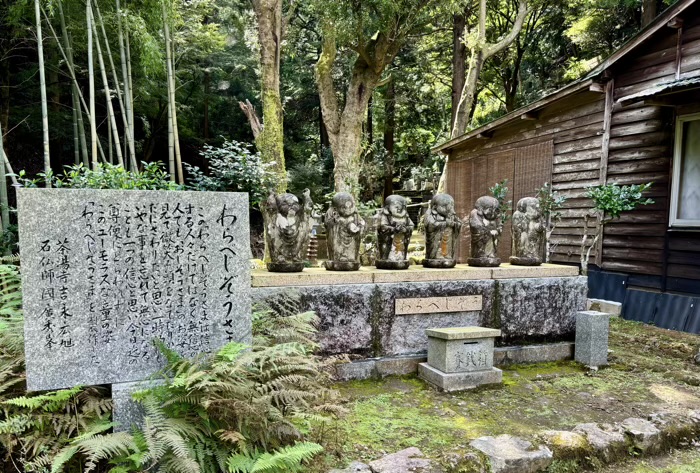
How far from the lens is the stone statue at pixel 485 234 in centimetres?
514

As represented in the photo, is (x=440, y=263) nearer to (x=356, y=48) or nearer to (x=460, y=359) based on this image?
(x=460, y=359)

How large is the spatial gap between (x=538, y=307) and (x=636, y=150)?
177 inches

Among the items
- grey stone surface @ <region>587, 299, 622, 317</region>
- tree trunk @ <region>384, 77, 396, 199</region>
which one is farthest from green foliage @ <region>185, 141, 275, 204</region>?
tree trunk @ <region>384, 77, 396, 199</region>

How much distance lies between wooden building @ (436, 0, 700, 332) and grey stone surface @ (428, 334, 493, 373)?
15.1 feet

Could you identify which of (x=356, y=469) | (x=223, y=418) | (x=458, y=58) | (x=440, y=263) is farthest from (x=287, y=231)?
(x=458, y=58)

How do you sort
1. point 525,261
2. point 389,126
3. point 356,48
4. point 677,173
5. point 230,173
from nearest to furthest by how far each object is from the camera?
point 230,173 < point 525,261 < point 677,173 < point 356,48 < point 389,126

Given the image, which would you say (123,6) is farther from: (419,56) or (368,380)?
(419,56)

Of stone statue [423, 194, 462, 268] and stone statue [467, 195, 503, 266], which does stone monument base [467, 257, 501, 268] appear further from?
stone statue [423, 194, 462, 268]

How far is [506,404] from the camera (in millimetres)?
3906

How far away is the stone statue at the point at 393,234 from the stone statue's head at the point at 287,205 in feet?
3.34

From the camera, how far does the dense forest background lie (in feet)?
31.1

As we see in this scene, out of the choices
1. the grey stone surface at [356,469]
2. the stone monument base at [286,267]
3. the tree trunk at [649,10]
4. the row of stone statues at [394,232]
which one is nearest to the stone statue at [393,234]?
the row of stone statues at [394,232]

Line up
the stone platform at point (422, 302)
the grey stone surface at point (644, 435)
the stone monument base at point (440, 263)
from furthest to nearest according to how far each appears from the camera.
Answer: the stone monument base at point (440, 263)
the stone platform at point (422, 302)
the grey stone surface at point (644, 435)

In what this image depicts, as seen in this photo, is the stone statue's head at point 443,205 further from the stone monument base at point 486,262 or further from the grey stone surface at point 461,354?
the grey stone surface at point 461,354
